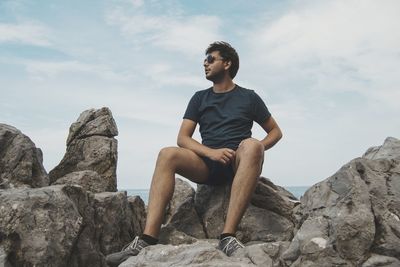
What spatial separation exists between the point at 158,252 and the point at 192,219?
3.78m

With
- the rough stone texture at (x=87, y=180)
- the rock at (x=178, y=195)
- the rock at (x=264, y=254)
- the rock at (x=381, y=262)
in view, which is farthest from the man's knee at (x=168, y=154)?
the rough stone texture at (x=87, y=180)

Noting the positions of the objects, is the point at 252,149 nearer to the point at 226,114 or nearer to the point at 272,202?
the point at 226,114

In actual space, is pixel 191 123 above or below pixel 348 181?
above

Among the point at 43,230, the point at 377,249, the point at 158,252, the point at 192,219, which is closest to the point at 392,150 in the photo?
the point at 377,249

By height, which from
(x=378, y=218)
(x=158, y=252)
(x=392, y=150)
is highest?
(x=392, y=150)

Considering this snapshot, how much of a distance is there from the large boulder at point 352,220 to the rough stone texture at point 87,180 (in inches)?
283

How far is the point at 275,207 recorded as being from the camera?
11.4 metres

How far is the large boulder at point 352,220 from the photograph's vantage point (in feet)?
22.5

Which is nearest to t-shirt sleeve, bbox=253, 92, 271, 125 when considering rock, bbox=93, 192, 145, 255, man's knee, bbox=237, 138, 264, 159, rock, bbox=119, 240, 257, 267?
man's knee, bbox=237, 138, 264, 159

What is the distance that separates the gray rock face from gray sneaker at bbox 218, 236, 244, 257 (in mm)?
2283

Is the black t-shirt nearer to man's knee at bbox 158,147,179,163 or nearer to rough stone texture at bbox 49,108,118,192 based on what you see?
man's knee at bbox 158,147,179,163

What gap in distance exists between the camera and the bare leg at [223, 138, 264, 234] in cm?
875

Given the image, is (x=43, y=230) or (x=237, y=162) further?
(x=237, y=162)

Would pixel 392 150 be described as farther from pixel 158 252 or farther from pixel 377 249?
pixel 158 252
